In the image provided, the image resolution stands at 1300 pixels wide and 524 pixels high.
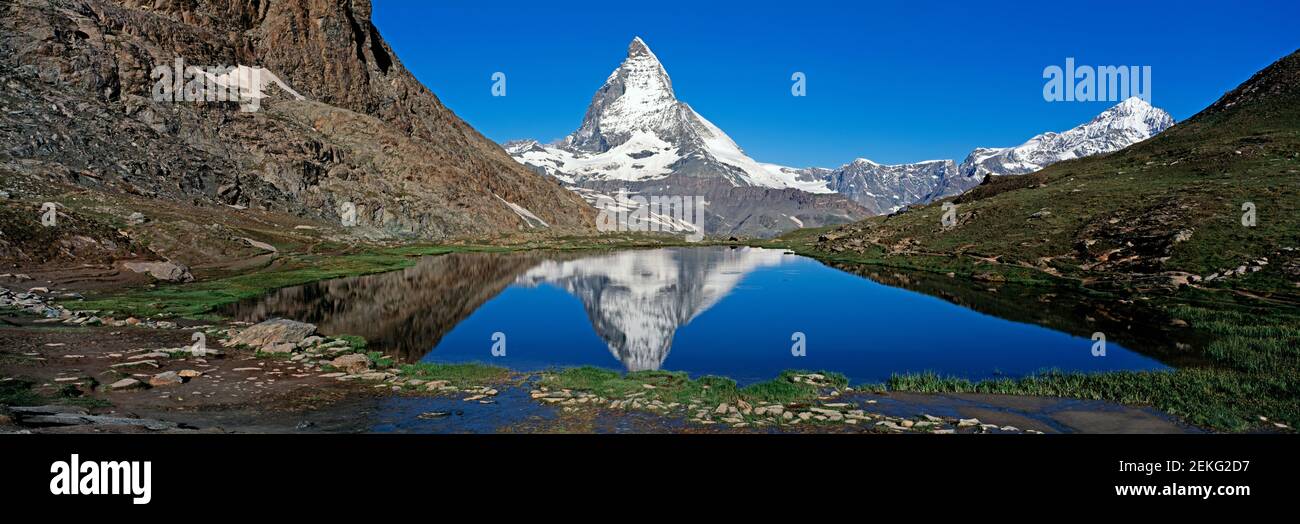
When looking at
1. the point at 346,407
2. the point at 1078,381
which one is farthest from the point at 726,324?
the point at 346,407

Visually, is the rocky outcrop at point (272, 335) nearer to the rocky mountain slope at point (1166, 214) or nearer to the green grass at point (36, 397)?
the green grass at point (36, 397)

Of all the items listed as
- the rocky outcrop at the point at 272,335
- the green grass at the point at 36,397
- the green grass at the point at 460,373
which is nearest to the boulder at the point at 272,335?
the rocky outcrop at the point at 272,335

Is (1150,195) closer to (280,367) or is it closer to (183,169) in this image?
(280,367)

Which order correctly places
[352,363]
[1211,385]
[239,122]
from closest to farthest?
[1211,385]
[352,363]
[239,122]

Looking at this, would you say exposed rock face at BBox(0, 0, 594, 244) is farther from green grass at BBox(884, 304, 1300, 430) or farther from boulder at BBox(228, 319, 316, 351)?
green grass at BBox(884, 304, 1300, 430)
